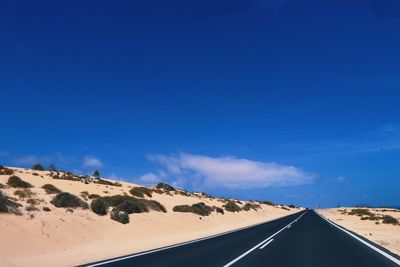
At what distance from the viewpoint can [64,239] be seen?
70.6 feet

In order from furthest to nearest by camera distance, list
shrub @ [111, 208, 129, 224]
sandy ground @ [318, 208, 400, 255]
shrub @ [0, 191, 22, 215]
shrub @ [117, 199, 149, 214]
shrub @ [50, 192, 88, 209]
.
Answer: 1. shrub @ [117, 199, 149, 214]
2. shrub @ [111, 208, 129, 224]
3. shrub @ [50, 192, 88, 209]
4. sandy ground @ [318, 208, 400, 255]
5. shrub @ [0, 191, 22, 215]

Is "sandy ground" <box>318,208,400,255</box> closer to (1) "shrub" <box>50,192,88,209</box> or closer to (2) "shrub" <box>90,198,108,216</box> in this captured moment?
(2) "shrub" <box>90,198,108,216</box>

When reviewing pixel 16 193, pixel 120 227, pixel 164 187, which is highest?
pixel 164 187

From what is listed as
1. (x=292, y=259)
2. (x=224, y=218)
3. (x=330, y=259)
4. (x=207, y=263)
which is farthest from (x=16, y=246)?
(x=224, y=218)

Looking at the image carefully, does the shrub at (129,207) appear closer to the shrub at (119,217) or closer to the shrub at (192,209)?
the shrub at (119,217)

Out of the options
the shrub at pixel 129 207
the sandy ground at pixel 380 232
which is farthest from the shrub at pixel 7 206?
the sandy ground at pixel 380 232

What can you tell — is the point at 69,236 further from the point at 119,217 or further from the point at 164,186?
the point at 164,186

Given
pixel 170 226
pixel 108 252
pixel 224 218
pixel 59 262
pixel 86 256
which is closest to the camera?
pixel 59 262

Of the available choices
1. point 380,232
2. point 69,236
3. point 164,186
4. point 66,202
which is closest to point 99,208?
point 66,202

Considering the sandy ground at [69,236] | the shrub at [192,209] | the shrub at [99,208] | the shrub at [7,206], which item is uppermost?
the shrub at [192,209]

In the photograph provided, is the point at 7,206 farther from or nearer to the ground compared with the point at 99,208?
nearer to the ground

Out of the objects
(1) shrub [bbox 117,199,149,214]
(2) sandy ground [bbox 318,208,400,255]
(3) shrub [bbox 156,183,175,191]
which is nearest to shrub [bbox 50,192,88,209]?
(1) shrub [bbox 117,199,149,214]

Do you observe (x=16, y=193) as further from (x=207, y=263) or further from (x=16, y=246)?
(x=207, y=263)

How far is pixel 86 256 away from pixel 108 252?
207cm
